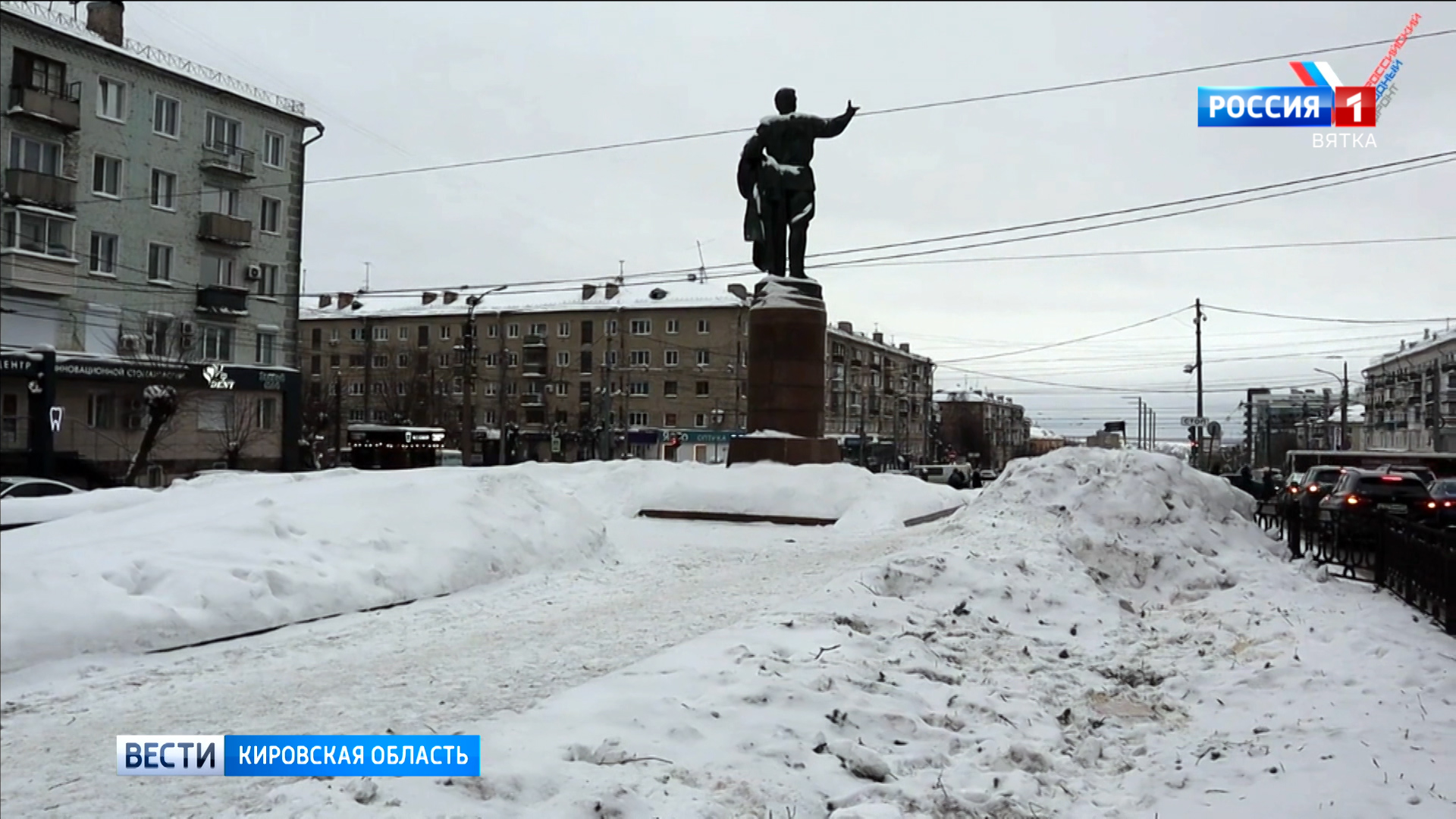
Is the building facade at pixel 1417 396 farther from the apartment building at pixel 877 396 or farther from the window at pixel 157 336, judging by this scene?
the apartment building at pixel 877 396

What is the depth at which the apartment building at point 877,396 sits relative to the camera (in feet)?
258

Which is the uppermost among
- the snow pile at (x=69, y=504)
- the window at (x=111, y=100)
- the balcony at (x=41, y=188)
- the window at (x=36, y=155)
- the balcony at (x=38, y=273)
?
the window at (x=111, y=100)

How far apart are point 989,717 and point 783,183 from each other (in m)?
16.6

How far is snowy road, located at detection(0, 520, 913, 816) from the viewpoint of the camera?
525 centimetres

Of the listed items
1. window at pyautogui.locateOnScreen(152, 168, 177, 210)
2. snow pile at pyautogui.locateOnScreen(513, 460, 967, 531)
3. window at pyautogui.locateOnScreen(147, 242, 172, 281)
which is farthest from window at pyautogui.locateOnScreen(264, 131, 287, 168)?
snow pile at pyautogui.locateOnScreen(513, 460, 967, 531)

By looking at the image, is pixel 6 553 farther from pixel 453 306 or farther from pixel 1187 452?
pixel 453 306

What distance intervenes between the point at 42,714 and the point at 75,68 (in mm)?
32794

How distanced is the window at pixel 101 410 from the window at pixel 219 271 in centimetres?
712

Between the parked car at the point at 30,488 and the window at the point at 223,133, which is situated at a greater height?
the window at the point at 223,133

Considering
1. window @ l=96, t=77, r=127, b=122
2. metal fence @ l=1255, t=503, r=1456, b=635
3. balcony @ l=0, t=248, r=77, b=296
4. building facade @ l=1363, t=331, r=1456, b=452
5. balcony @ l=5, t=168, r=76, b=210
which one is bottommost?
metal fence @ l=1255, t=503, r=1456, b=635

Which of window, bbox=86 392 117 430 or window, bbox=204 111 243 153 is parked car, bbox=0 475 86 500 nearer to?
window, bbox=86 392 117 430

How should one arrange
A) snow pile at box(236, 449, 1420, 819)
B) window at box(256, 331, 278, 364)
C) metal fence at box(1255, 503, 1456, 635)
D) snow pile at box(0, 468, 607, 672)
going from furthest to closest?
window at box(256, 331, 278, 364) < metal fence at box(1255, 503, 1456, 635) < snow pile at box(0, 468, 607, 672) < snow pile at box(236, 449, 1420, 819)

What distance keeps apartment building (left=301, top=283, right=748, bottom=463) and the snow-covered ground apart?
182 feet

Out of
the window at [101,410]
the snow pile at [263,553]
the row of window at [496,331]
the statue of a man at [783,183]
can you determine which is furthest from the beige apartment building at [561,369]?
the snow pile at [263,553]
